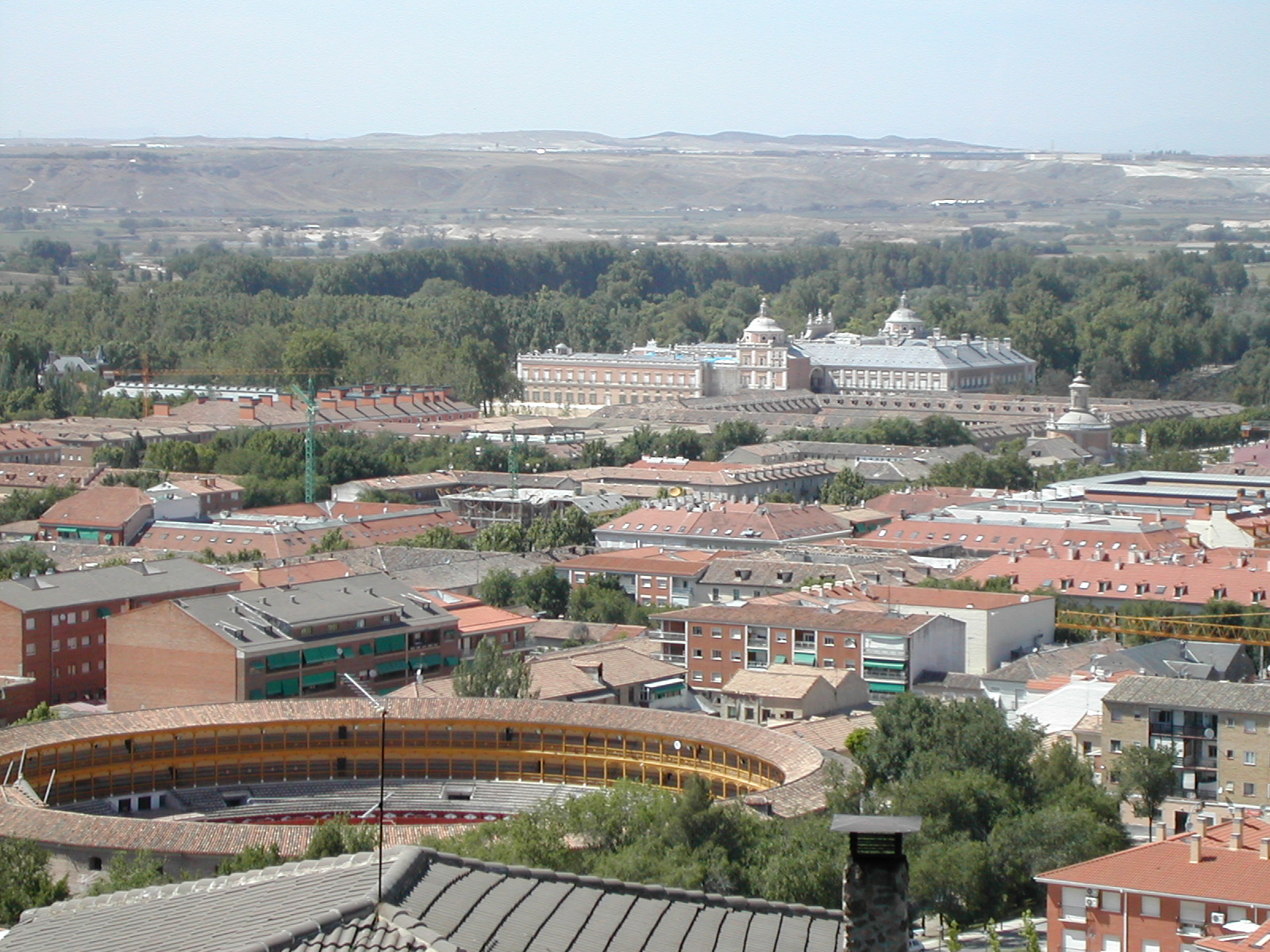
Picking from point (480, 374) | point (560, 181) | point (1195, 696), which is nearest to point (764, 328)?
point (480, 374)

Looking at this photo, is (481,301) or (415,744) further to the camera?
(481,301)

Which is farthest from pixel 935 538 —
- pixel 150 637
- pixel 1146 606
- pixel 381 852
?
pixel 381 852

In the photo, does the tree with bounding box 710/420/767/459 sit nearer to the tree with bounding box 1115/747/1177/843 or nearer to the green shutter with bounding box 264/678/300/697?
the green shutter with bounding box 264/678/300/697

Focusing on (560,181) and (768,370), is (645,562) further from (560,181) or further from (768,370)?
(560,181)

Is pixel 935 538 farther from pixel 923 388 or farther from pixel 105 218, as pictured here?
pixel 105 218

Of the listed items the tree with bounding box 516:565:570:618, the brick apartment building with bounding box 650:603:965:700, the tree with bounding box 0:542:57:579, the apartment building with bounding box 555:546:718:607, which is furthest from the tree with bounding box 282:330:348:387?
the brick apartment building with bounding box 650:603:965:700

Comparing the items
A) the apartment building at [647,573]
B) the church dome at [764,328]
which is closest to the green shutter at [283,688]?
the apartment building at [647,573]

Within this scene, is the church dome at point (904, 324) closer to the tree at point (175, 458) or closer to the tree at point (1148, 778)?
the tree at point (175, 458)
